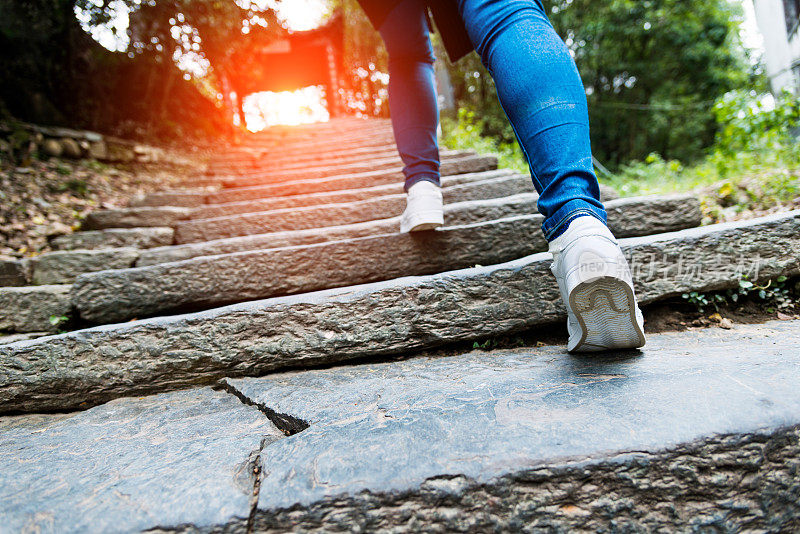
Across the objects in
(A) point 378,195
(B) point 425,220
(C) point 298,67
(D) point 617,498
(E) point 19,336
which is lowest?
(D) point 617,498

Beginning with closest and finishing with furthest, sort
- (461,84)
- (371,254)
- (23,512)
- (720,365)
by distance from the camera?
(23,512) → (720,365) → (371,254) → (461,84)

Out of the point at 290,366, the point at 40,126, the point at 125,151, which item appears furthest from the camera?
the point at 125,151

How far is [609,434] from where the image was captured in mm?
683

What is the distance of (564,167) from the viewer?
2.87 feet

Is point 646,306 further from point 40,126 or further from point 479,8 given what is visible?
point 40,126

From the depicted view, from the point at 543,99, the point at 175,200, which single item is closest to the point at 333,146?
the point at 175,200

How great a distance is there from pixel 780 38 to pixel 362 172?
19.1ft

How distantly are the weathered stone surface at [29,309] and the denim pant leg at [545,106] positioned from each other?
1536mm

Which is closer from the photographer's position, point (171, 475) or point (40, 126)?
point (171, 475)

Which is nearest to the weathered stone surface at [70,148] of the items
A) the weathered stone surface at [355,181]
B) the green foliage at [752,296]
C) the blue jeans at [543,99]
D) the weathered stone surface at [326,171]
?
the weathered stone surface at [326,171]

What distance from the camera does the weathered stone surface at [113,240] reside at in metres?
2.30

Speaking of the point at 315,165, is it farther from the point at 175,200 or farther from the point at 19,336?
the point at 19,336

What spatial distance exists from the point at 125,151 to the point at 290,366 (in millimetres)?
4727

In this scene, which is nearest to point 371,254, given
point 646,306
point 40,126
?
point 646,306
